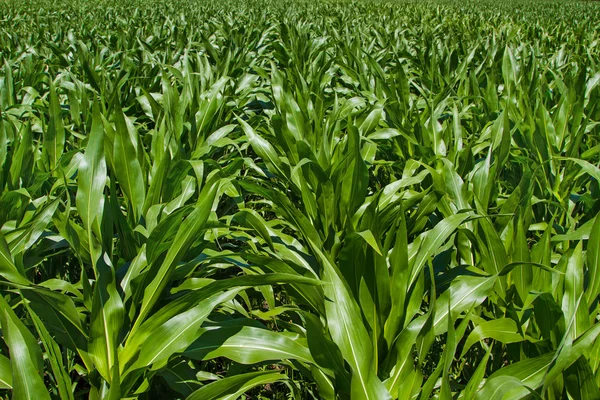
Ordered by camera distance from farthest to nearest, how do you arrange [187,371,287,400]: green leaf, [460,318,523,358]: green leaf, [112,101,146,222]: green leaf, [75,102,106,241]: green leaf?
[112,101,146,222]: green leaf, [75,102,106,241]: green leaf, [460,318,523,358]: green leaf, [187,371,287,400]: green leaf

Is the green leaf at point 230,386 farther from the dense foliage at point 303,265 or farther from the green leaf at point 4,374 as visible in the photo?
the green leaf at point 4,374

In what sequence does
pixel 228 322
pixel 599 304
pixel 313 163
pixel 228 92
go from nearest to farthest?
pixel 228 322 < pixel 599 304 < pixel 313 163 < pixel 228 92

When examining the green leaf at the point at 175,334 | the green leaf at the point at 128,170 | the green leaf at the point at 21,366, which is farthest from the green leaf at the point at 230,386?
the green leaf at the point at 128,170

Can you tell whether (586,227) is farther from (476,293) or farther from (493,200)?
(476,293)

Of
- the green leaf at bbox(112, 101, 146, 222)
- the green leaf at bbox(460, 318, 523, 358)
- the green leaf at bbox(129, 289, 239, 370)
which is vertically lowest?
the green leaf at bbox(460, 318, 523, 358)

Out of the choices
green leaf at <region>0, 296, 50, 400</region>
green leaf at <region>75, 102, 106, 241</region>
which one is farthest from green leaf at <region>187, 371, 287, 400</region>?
green leaf at <region>75, 102, 106, 241</region>

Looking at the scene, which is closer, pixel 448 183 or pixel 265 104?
pixel 448 183

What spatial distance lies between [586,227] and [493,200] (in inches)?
16.1

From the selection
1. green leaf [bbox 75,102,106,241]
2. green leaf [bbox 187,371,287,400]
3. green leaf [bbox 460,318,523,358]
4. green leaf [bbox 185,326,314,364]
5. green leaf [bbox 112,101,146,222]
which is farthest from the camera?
green leaf [bbox 112,101,146,222]

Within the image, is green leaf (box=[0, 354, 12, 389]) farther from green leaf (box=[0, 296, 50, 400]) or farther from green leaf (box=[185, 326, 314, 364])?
green leaf (box=[185, 326, 314, 364])

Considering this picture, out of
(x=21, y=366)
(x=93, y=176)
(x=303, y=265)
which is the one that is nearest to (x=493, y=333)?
(x=303, y=265)

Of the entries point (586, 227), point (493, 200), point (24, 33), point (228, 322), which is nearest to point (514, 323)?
→ point (586, 227)

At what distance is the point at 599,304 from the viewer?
1.59m

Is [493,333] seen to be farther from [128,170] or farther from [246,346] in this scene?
[128,170]
